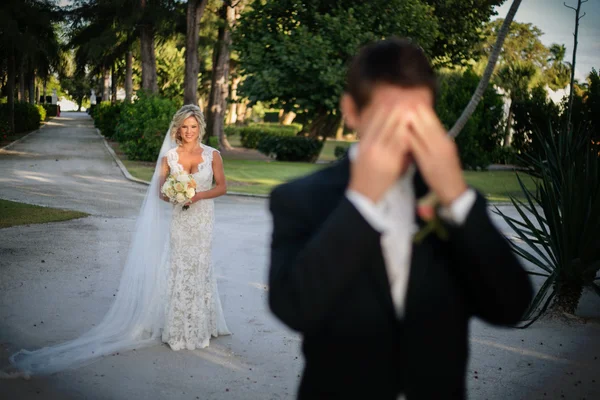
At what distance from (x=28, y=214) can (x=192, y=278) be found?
9.07 m

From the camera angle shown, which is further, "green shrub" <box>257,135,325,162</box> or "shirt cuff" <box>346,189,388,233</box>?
"green shrub" <box>257,135,325,162</box>

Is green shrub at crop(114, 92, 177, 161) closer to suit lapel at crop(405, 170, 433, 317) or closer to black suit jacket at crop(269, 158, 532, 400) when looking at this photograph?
black suit jacket at crop(269, 158, 532, 400)

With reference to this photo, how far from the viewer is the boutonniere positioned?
1.65m

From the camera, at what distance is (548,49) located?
50.0 metres

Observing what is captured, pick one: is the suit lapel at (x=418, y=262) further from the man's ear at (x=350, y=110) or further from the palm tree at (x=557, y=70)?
A: the palm tree at (x=557, y=70)

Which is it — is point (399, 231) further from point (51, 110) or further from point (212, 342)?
point (51, 110)

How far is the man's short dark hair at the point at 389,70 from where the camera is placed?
1687 millimetres

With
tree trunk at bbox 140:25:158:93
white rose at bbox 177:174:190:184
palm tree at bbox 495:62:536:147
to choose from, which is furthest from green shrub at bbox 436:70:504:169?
white rose at bbox 177:174:190:184

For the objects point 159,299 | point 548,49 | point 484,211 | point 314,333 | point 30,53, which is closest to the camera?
point 484,211

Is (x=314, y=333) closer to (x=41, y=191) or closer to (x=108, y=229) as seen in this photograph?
(x=108, y=229)

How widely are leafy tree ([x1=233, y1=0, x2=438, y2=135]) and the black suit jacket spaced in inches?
1022

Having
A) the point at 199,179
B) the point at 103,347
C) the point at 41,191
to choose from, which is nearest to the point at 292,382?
the point at 103,347

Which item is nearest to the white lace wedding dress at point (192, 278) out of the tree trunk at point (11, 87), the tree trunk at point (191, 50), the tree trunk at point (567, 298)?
the tree trunk at point (567, 298)

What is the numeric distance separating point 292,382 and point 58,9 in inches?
1505
